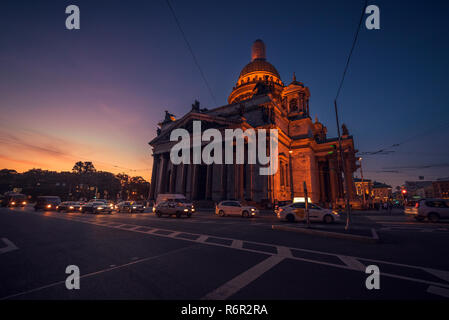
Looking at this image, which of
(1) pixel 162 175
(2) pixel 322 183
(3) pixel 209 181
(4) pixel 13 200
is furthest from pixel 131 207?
(2) pixel 322 183

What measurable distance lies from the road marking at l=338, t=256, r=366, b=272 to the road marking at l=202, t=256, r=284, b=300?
1738 mm

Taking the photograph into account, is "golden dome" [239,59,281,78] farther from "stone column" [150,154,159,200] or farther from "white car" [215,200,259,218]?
"white car" [215,200,259,218]

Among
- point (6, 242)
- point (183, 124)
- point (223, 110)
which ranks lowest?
point (6, 242)

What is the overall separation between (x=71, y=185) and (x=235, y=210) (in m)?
90.0

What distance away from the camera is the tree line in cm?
7500

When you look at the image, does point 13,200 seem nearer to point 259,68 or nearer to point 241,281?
point 241,281

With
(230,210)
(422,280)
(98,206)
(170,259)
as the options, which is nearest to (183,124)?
(98,206)

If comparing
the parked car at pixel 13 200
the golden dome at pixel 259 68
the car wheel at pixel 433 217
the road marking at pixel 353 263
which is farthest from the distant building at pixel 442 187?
the parked car at pixel 13 200

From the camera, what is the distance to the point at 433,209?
49.0 ft

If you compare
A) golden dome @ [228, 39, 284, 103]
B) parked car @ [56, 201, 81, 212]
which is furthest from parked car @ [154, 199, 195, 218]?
golden dome @ [228, 39, 284, 103]

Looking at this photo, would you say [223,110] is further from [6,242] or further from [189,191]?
[6,242]

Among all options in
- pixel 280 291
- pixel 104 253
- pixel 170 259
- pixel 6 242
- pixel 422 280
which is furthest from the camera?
pixel 6 242
